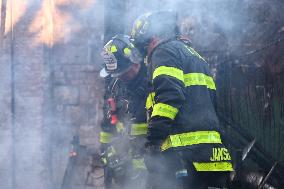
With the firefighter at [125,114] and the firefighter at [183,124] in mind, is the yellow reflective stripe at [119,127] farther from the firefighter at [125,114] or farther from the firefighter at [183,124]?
the firefighter at [183,124]

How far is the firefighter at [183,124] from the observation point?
429cm

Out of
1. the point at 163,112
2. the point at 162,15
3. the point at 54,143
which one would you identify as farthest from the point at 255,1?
the point at 54,143

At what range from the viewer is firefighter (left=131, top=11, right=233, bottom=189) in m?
4.29

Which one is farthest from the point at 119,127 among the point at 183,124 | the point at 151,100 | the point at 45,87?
the point at 45,87

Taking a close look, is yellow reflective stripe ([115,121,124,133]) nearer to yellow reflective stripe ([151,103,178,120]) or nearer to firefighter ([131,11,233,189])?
firefighter ([131,11,233,189])

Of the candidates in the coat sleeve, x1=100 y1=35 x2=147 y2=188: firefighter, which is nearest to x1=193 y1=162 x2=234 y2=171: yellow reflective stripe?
the coat sleeve

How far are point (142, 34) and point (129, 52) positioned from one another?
24.7 inches

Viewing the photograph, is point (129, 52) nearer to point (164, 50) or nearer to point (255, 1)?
point (164, 50)

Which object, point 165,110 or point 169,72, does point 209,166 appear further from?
point 169,72

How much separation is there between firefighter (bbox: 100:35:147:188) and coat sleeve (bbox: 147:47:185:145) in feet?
3.63

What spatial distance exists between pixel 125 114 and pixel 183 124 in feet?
5.11

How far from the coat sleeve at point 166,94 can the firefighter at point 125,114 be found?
111 centimetres

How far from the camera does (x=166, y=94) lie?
13.9ft

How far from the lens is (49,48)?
7.37 metres
